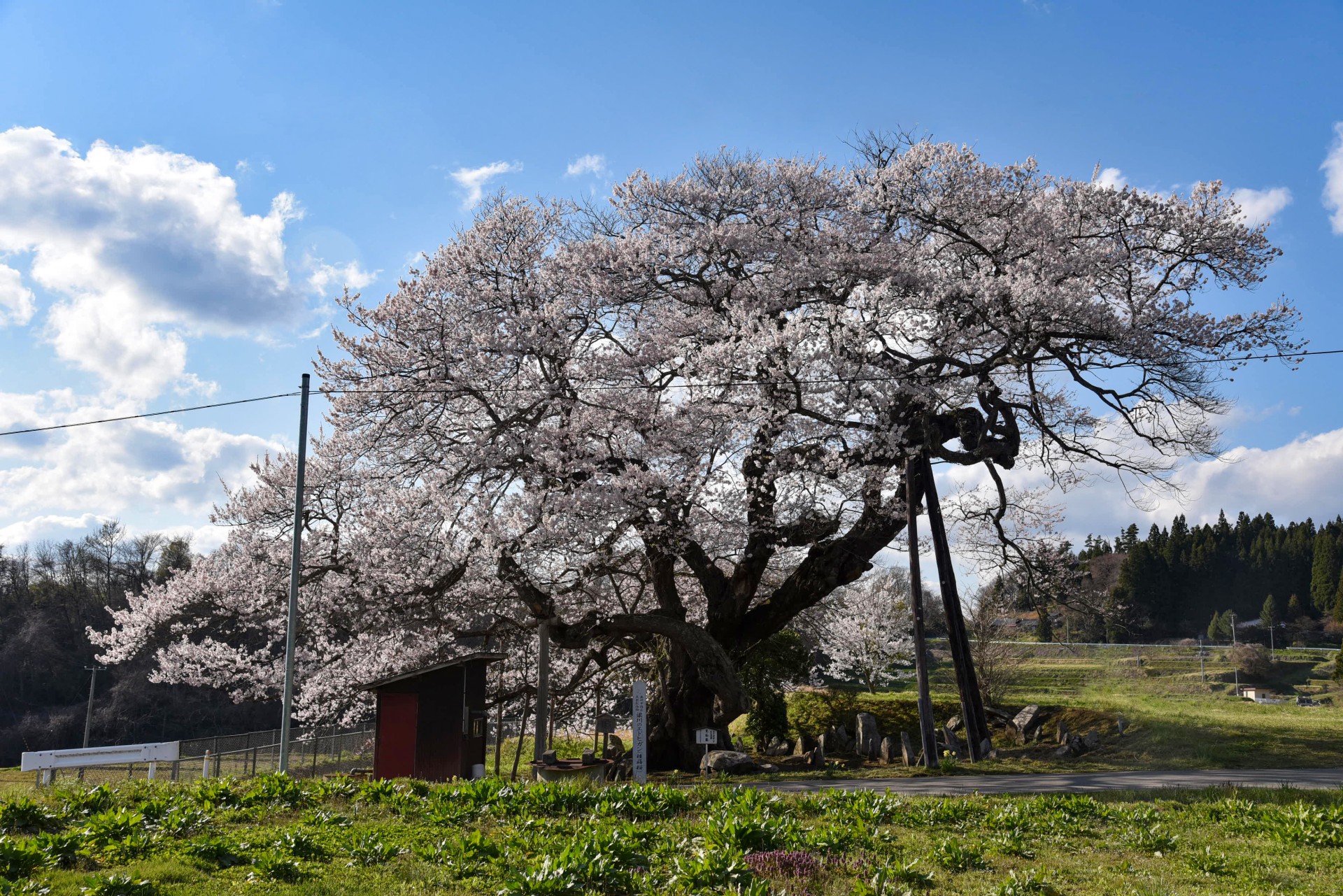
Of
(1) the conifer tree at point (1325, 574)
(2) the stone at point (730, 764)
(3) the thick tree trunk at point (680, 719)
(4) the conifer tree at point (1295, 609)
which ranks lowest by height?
(2) the stone at point (730, 764)

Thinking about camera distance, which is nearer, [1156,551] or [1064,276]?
[1064,276]

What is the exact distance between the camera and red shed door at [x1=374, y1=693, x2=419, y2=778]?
51.3 ft

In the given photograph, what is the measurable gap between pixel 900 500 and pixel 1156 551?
67165 millimetres

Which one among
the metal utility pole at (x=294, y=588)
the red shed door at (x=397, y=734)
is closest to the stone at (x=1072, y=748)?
the red shed door at (x=397, y=734)

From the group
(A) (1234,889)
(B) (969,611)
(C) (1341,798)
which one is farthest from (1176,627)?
(A) (1234,889)

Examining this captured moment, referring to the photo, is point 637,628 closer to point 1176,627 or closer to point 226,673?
point 226,673

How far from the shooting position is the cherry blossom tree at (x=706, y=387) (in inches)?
659

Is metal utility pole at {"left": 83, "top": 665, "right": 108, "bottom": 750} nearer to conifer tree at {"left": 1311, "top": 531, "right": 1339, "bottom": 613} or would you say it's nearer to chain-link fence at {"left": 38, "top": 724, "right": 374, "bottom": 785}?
chain-link fence at {"left": 38, "top": 724, "right": 374, "bottom": 785}

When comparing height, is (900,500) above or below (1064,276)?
below

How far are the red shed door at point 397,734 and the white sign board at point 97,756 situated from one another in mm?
3398

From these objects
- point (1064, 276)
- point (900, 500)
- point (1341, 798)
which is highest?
point (1064, 276)

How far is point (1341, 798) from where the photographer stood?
10.4 m

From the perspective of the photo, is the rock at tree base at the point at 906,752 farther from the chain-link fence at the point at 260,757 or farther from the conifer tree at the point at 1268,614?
the conifer tree at the point at 1268,614

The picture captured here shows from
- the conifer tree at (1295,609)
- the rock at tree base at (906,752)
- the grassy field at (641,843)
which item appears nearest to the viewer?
the grassy field at (641,843)
